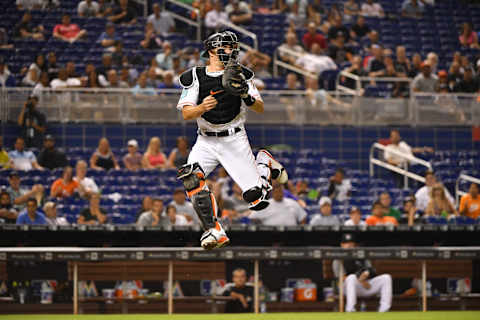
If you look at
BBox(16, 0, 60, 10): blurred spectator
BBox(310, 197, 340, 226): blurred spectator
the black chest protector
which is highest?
BBox(16, 0, 60, 10): blurred spectator

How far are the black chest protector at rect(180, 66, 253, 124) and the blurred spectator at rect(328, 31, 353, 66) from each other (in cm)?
1043

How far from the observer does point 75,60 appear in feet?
53.4

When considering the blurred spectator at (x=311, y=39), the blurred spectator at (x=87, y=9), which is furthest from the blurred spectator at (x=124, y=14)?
the blurred spectator at (x=311, y=39)

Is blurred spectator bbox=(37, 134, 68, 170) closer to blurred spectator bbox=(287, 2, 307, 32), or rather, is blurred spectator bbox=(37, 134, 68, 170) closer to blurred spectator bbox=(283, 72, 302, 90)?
blurred spectator bbox=(283, 72, 302, 90)

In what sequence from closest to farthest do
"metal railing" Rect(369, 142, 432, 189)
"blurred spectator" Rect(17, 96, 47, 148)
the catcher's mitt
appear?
the catcher's mitt < "blurred spectator" Rect(17, 96, 47, 148) < "metal railing" Rect(369, 142, 432, 189)

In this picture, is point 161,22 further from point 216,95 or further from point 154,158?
point 216,95

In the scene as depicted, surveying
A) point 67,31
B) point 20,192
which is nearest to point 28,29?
point 67,31

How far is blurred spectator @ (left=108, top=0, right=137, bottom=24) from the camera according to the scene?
17.3 m

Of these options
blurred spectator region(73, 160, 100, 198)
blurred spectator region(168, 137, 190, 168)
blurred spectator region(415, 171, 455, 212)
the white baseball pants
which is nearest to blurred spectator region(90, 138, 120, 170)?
blurred spectator region(73, 160, 100, 198)

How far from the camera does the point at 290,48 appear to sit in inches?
674

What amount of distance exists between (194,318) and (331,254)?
3.08 metres

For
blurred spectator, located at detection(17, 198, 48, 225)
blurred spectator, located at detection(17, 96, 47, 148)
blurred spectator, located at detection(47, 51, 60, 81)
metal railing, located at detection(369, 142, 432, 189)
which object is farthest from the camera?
blurred spectator, located at detection(47, 51, 60, 81)

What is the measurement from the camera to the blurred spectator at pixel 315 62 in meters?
16.6

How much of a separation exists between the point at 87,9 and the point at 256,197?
445 inches
